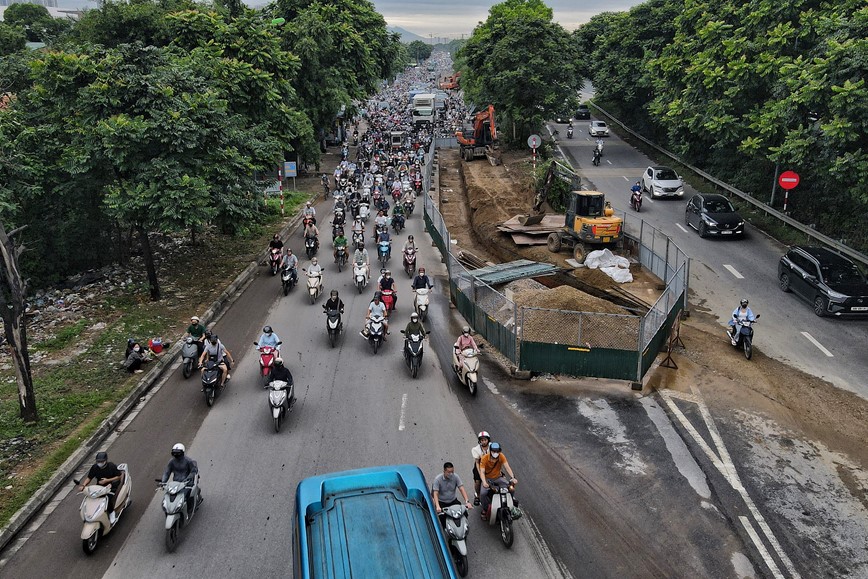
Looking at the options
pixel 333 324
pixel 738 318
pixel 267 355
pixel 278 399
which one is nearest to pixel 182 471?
pixel 278 399

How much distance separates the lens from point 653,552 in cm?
946

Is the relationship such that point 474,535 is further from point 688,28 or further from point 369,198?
point 688,28

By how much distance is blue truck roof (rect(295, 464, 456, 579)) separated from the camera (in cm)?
646

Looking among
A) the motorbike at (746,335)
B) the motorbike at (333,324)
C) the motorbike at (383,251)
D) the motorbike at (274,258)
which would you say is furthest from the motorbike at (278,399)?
the motorbike at (383,251)

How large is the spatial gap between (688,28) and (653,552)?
33.0 meters

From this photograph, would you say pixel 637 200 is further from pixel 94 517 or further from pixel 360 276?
pixel 94 517

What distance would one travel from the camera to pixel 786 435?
42.4 feet

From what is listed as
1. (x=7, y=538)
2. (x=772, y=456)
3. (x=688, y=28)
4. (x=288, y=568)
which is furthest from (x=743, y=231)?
(x=7, y=538)

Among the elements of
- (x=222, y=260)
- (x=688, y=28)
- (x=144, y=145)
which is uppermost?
(x=688, y=28)

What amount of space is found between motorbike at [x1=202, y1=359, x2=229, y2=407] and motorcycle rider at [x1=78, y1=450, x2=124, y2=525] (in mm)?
4075

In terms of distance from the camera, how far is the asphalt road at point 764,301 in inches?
653

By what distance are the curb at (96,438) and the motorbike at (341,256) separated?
444 centimetres

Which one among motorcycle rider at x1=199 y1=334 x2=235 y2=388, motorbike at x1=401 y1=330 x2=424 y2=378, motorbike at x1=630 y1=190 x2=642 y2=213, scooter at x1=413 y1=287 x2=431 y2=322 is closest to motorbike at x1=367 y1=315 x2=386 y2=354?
motorbike at x1=401 y1=330 x2=424 y2=378

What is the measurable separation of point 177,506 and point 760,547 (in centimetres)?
836
